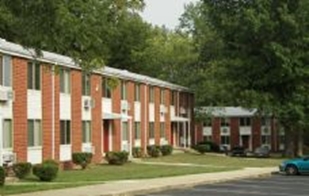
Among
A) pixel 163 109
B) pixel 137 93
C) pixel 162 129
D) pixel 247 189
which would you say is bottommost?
pixel 247 189

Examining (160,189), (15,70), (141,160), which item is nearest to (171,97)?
(141,160)

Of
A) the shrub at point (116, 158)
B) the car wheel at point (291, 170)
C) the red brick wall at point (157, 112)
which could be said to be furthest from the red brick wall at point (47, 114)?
the red brick wall at point (157, 112)

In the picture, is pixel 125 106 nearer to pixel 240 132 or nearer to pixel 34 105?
pixel 34 105

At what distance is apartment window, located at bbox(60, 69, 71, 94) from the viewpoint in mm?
42234

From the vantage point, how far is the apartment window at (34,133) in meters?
38.4

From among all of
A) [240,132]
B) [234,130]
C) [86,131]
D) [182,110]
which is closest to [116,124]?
[86,131]

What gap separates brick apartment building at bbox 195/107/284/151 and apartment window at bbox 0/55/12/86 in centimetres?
6652

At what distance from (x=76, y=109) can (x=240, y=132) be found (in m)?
60.3

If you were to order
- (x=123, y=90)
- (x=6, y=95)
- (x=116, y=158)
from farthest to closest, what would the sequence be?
(x=123, y=90) < (x=116, y=158) < (x=6, y=95)

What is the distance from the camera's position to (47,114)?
40.3 meters

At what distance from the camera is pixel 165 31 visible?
101 m

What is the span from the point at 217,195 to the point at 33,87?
14705 mm

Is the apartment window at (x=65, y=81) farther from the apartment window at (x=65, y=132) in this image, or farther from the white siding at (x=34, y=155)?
the white siding at (x=34, y=155)

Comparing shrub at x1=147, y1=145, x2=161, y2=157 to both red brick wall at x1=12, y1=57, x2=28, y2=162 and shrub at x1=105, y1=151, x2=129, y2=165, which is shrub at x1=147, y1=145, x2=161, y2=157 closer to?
shrub at x1=105, y1=151, x2=129, y2=165
